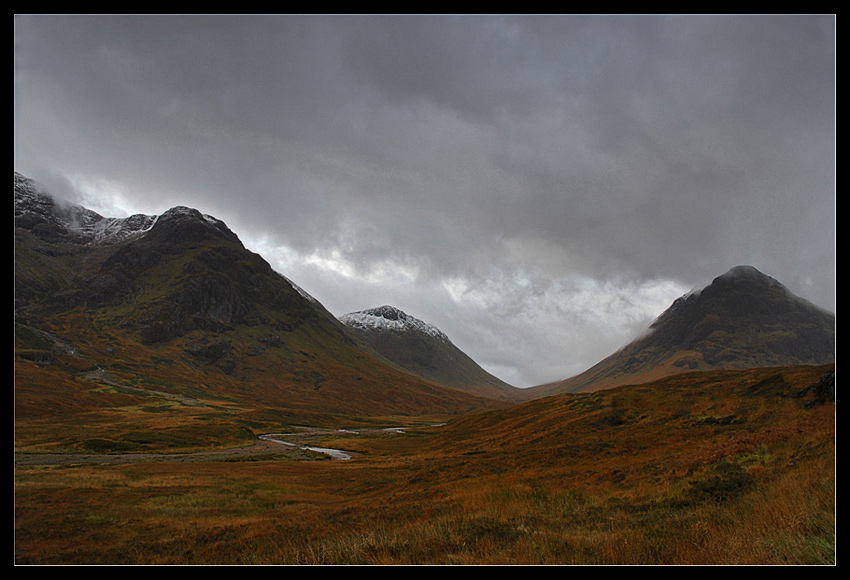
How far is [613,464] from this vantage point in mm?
23984

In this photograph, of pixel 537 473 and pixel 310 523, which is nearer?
pixel 310 523

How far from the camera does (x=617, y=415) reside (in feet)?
154

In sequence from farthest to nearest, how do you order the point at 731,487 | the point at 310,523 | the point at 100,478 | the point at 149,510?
the point at 100,478, the point at 149,510, the point at 310,523, the point at 731,487

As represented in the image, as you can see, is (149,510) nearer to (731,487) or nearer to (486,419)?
(731,487)

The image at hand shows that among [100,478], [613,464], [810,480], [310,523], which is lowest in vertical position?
[100,478]
